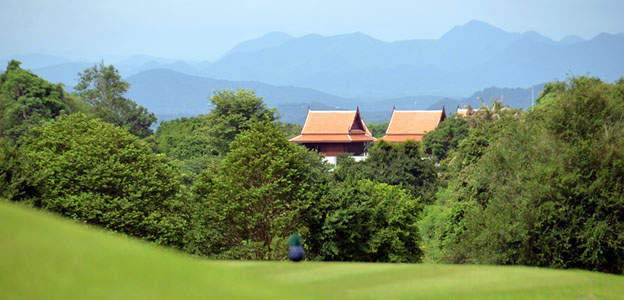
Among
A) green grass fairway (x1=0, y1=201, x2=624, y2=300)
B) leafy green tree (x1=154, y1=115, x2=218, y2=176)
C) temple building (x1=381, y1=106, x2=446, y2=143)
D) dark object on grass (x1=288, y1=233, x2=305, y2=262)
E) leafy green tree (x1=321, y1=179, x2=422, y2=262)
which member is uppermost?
temple building (x1=381, y1=106, x2=446, y2=143)

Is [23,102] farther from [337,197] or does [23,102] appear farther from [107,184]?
[337,197]

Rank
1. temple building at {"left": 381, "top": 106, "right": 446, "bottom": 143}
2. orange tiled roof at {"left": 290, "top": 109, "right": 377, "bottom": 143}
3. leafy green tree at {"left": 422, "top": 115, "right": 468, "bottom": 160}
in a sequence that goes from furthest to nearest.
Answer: temple building at {"left": 381, "top": 106, "right": 446, "bottom": 143}, orange tiled roof at {"left": 290, "top": 109, "right": 377, "bottom": 143}, leafy green tree at {"left": 422, "top": 115, "right": 468, "bottom": 160}

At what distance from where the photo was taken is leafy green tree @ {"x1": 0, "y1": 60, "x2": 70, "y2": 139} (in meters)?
47.6

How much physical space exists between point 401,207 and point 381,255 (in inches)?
78.2

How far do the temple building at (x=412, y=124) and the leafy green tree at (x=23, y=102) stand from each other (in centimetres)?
3227

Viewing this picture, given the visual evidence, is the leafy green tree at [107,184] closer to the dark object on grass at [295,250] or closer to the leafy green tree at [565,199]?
the leafy green tree at [565,199]

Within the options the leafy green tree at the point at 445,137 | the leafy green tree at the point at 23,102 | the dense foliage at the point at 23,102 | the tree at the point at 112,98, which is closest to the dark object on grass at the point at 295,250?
the leafy green tree at the point at 23,102

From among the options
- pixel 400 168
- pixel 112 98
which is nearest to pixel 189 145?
pixel 112 98

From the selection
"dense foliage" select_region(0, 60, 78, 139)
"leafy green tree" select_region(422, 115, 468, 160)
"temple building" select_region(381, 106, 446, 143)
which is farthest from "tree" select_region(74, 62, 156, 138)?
"leafy green tree" select_region(422, 115, 468, 160)

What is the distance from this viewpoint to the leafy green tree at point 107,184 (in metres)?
18.0

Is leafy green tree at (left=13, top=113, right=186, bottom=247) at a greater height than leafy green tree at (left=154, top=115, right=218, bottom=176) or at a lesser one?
lesser

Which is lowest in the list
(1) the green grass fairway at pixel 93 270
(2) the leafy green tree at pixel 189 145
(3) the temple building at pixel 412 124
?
(1) the green grass fairway at pixel 93 270

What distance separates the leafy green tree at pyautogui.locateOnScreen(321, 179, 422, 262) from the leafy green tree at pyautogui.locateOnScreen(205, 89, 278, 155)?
19.9 m

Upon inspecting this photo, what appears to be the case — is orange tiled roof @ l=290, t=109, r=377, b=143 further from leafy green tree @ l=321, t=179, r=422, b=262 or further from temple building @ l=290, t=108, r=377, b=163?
leafy green tree @ l=321, t=179, r=422, b=262
